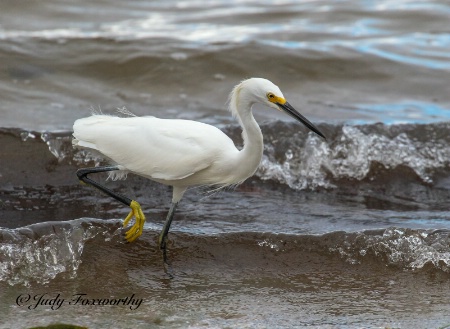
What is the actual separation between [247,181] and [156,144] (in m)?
2.02

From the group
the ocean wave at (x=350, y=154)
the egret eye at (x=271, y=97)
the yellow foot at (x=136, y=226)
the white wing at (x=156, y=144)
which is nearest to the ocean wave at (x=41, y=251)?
the yellow foot at (x=136, y=226)

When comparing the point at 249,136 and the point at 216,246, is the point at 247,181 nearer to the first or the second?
the point at 216,246

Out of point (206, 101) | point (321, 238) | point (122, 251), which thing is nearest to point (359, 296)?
point (321, 238)

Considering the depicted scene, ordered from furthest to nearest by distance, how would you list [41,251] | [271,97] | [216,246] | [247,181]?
[247,181]
[216,246]
[41,251]
[271,97]

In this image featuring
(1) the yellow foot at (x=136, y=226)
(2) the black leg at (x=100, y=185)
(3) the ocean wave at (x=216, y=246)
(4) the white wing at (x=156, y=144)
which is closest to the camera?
(3) the ocean wave at (x=216, y=246)

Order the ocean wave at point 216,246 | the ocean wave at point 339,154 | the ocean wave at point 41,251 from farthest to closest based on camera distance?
1. the ocean wave at point 339,154
2. the ocean wave at point 216,246
3. the ocean wave at point 41,251

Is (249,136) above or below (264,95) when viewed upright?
below

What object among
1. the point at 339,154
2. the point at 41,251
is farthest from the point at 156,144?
the point at 339,154

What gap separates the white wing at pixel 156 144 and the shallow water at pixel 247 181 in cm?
57

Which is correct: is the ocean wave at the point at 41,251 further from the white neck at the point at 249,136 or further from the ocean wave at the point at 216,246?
the white neck at the point at 249,136

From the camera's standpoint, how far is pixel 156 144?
5090 millimetres

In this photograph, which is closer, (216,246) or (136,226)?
(136,226)

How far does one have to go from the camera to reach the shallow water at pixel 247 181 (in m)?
4.52

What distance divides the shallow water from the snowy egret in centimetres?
50
